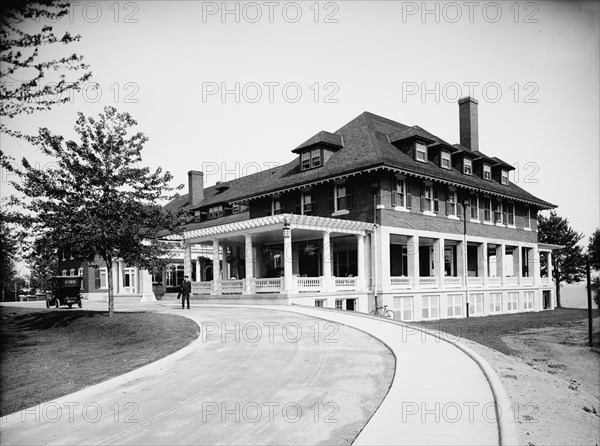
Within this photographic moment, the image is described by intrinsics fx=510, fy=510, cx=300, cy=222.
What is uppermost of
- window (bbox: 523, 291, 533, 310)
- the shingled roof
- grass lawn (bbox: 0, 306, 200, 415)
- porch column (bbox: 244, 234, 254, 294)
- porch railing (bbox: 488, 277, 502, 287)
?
the shingled roof

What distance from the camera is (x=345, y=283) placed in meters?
29.1

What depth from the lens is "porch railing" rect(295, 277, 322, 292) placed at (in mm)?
26891

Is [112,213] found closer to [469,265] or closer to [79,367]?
[79,367]

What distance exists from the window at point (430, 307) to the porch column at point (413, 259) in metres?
1.43

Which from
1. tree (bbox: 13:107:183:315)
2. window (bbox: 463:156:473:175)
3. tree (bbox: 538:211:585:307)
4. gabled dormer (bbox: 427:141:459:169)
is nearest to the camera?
tree (bbox: 13:107:183:315)

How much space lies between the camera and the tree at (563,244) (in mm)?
66500

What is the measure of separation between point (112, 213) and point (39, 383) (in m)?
10.4

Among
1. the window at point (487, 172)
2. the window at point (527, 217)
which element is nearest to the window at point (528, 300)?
the window at point (527, 217)

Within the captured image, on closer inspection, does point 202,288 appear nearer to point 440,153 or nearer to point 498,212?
point 440,153

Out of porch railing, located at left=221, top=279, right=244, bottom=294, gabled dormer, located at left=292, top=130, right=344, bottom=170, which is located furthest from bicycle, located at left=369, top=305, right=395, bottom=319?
gabled dormer, located at left=292, top=130, right=344, bottom=170

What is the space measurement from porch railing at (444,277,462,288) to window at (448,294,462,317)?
0.68 metres

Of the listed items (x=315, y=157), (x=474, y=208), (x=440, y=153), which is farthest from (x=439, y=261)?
(x=315, y=157)

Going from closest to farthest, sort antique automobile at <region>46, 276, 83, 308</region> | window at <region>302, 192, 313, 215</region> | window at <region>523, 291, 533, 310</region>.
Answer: antique automobile at <region>46, 276, 83, 308</region>
window at <region>302, 192, 313, 215</region>
window at <region>523, 291, 533, 310</region>

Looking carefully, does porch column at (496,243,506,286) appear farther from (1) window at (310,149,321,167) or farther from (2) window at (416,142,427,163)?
(1) window at (310,149,321,167)
